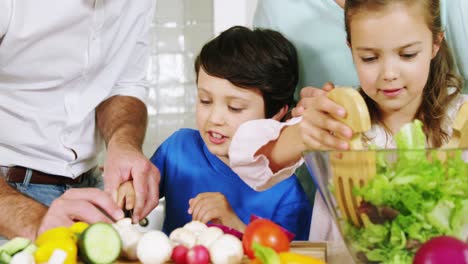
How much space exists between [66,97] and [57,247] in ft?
3.04

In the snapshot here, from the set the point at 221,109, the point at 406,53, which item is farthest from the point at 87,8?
the point at 406,53

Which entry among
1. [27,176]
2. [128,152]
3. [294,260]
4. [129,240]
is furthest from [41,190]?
[294,260]

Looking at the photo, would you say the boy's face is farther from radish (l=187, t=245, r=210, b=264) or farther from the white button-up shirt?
radish (l=187, t=245, r=210, b=264)

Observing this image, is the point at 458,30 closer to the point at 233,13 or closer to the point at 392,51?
the point at 392,51

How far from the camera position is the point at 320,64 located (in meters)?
1.62

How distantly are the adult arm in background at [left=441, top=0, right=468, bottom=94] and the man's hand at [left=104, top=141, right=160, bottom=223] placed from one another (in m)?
0.74

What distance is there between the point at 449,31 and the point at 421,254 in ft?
3.18


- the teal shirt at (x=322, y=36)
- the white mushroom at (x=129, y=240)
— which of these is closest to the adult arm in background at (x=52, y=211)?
the white mushroom at (x=129, y=240)

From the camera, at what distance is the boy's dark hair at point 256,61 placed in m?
1.63

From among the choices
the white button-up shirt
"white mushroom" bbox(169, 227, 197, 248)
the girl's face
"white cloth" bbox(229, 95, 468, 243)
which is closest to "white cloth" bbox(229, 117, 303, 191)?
"white cloth" bbox(229, 95, 468, 243)

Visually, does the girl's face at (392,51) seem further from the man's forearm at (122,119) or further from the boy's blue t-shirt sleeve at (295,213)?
the man's forearm at (122,119)

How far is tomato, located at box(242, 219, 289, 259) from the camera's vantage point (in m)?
0.88

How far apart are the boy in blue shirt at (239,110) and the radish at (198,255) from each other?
70 centimetres

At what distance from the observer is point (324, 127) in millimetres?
1011
